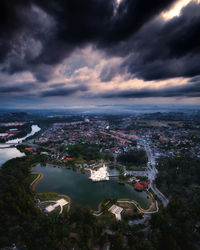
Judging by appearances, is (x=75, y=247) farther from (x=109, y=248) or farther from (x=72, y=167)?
(x=72, y=167)

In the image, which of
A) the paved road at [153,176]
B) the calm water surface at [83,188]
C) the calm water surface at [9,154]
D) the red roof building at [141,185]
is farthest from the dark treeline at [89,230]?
the calm water surface at [9,154]

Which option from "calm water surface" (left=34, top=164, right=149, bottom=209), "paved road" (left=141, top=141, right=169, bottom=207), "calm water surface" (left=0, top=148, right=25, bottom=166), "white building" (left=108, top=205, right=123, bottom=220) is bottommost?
"paved road" (left=141, top=141, right=169, bottom=207)

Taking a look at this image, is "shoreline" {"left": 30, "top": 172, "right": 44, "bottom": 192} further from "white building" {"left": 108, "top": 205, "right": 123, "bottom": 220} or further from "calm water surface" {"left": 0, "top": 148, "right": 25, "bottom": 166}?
"calm water surface" {"left": 0, "top": 148, "right": 25, "bottom": 166}

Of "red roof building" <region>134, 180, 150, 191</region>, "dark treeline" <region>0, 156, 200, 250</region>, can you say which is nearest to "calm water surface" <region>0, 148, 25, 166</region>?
"dark treeline" <region>0, 156, 200, 250</region>

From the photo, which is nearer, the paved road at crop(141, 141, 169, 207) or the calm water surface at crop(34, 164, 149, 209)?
the paved road at crop(141, 141, 169, 207)

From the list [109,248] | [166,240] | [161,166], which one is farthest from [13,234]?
[161,166]

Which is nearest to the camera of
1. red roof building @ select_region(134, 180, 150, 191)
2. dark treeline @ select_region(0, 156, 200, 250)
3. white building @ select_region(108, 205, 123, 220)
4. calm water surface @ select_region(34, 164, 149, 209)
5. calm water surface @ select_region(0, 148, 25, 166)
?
dark treeline @ select_region(0, 156, 200, 250)
